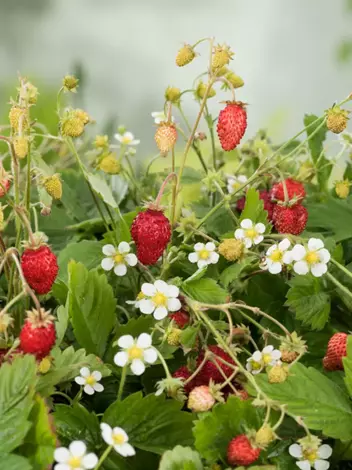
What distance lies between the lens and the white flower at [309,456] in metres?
0.54

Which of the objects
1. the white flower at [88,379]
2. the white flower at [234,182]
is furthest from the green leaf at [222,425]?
the white flower at [234,182]

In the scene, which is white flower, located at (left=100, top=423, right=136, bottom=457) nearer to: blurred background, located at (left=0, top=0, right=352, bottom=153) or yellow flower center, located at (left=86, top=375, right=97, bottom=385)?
yellow flower center, located at (left=86, top=375, right=97, bottom=385)

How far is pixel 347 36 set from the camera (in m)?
1.72

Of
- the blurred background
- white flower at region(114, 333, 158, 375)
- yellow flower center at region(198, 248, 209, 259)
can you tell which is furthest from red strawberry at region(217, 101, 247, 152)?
the blurred background

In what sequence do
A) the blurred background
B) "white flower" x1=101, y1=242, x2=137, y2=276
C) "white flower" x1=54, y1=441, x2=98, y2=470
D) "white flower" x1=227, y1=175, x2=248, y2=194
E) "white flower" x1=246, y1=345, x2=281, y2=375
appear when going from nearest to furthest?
1. "white flower" x1=54, y1=441, x2=98, y2=470
2. "white flower" x1=246, y1=345, x2=281, y2=375
3. "white flower" x1=101, y1=242, x2=137, y2=276
4. "white flower" x1=227, y1=175, x2=248, y2=194
5. the blurred background

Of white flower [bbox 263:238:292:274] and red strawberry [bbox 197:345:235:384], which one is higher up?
white flower [bbox 263:238:292:274]

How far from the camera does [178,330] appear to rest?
1.85 ft

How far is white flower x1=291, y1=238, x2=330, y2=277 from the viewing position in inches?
23.9

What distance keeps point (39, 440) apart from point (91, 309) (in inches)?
6.3

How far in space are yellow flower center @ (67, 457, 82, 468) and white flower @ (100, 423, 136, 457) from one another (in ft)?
A: 0.08

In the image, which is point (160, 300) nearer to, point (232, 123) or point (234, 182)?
point (232, 123)

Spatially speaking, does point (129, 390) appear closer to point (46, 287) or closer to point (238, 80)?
point (46, 287)

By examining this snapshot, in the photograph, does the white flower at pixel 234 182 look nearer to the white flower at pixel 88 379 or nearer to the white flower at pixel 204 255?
the white flower at pixel 204 255

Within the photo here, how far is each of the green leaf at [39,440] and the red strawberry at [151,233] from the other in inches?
6.9
